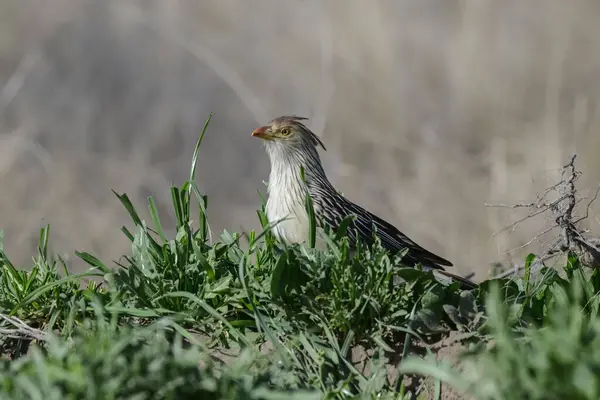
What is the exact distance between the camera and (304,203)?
4.75m

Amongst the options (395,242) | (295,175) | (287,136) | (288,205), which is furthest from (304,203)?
(287,136)

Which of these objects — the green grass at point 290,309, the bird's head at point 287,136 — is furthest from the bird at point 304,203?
the green grass at point 290,309

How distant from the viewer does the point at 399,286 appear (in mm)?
3002

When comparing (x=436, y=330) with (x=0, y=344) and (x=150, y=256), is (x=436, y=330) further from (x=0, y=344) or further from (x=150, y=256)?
(x=0, y=344)

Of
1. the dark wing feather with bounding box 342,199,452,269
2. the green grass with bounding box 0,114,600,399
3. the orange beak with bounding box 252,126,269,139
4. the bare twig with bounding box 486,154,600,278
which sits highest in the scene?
the orange beak with bounding box 252,126,269,139

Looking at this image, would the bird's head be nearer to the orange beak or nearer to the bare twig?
the orange beak

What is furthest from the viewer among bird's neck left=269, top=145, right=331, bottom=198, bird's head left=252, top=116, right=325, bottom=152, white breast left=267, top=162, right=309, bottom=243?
bird's head left=252, top=116, right=325, bottom=152

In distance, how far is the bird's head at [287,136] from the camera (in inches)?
219

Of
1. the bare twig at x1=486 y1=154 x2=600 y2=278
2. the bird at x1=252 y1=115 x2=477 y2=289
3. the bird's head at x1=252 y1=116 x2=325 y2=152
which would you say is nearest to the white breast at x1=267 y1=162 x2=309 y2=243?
the bird at x1=252 y1=115 x2=477 y2=289

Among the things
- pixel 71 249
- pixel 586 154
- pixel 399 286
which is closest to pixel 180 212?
pixel 399 286

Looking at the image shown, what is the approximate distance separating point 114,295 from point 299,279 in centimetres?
66

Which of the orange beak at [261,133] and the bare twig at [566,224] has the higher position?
the orange beak at [261,133]

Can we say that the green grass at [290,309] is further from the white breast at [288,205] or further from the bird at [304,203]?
the bird at [304,203]

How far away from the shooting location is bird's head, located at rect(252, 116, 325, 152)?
557 centimetres
